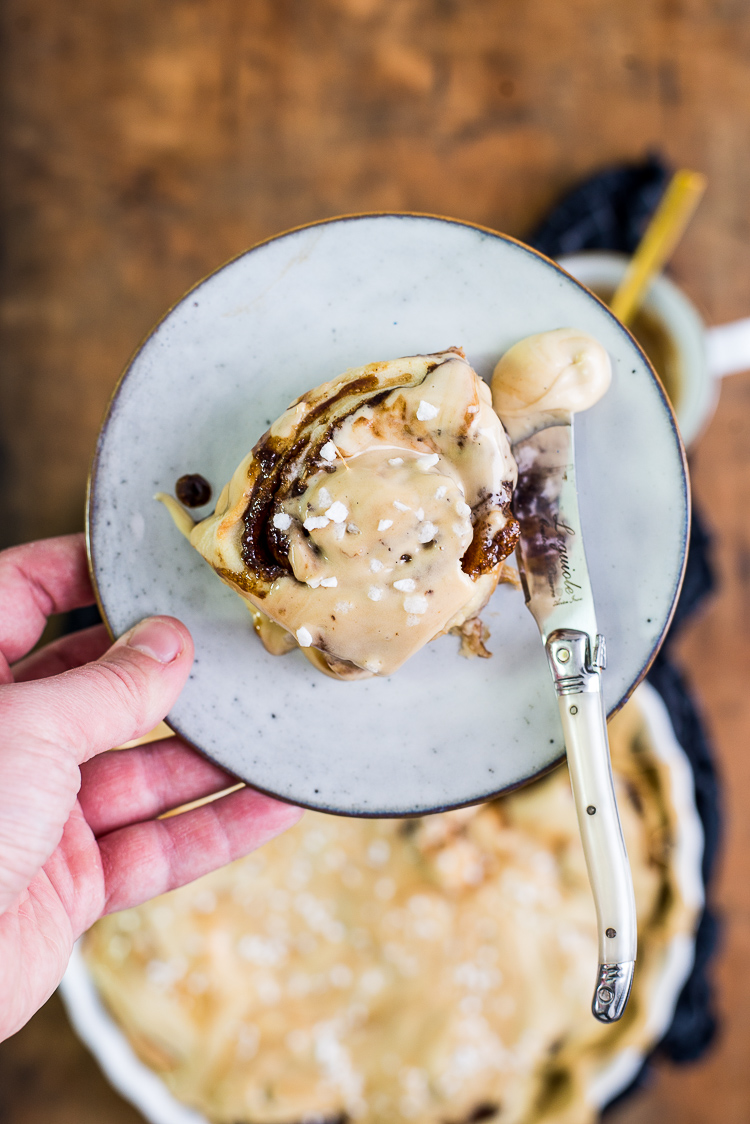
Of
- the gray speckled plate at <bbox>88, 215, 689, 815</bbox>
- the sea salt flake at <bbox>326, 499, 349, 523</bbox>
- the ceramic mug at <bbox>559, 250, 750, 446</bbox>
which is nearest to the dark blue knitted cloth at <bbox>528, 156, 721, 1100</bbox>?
the ceramic mug at <bbox>559, 250, 750, 446</bbox>

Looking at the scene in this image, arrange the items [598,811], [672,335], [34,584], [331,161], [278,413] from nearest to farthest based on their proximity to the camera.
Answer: [598,811] → [278,413] → [34,584] → [672,335] → [331,161]

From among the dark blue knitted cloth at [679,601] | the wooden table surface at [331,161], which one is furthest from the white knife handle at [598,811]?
the wooden table surface at [331,161]

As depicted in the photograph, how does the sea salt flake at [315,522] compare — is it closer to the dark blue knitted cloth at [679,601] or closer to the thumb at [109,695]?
the thumb at [109,695]

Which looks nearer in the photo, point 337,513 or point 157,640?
point 337,513

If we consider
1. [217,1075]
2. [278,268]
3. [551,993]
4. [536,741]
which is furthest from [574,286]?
[217,1075]

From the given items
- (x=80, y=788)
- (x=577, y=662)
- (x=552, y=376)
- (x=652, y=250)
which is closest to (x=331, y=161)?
(x=652, y=250)

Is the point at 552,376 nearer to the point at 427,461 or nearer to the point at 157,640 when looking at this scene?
the point at 427,461

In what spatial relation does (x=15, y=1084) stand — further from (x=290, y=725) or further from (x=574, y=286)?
(x=574, y=286)
